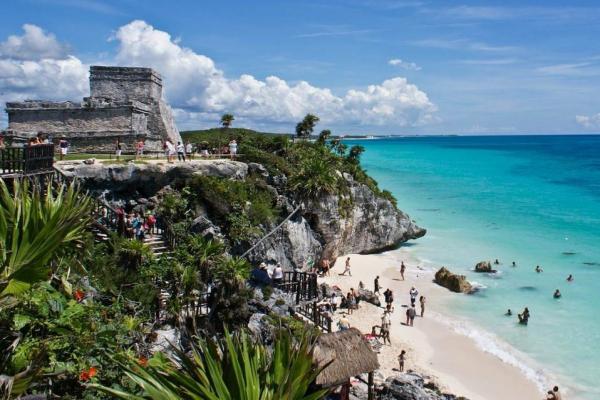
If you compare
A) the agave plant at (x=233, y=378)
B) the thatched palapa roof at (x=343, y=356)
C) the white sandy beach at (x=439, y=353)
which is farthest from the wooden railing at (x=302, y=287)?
the agave plant at (x=233, y=378)

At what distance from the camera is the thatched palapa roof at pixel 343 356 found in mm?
10445

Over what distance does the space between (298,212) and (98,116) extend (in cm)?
1114

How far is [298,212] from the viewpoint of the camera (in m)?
26.0

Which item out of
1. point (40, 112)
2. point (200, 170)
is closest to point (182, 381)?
point (200, 170)

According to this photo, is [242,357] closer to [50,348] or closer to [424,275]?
[50,348]

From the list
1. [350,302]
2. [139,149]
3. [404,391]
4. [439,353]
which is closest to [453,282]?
[350,302]

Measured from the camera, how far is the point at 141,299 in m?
14.1

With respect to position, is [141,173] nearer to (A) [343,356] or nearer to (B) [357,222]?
(A) [343,356]

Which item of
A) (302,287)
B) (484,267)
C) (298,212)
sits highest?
(298,212)

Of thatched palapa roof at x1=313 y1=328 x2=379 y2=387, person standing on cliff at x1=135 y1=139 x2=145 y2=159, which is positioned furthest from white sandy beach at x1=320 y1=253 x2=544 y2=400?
person standing on cliff at x1=135 y1=139 x2=145 y2=159

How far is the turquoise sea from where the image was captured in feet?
65.0

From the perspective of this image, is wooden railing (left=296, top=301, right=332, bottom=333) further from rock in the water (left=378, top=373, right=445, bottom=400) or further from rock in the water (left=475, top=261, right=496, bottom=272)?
rock in the water (left=475, top=261, right=496, bottom=272)

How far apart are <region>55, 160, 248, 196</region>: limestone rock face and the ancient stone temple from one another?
4.03 metres

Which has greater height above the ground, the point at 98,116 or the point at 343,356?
the point at 98,116
